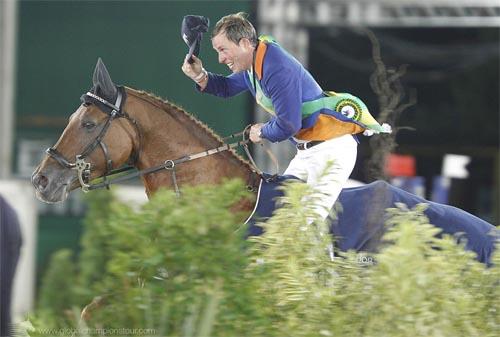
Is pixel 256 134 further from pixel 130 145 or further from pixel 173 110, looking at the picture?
pixel 130 145

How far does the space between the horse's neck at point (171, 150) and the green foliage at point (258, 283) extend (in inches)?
58.3

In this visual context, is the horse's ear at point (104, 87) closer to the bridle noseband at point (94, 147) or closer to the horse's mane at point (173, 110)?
the bridle noseband at point (94, 147)

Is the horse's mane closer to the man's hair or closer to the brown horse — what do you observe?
the brown horse

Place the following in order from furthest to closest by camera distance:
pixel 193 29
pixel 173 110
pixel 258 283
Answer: pixel 193 29
pixel 173 110
pixel 258 283

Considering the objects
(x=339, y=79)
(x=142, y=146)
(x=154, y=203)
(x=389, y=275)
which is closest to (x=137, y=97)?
(x=142, y=146)

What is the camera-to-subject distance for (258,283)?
4.25m

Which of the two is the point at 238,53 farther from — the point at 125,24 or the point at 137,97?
the point at 125,24

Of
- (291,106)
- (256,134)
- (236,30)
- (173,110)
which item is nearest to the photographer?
(291,106)

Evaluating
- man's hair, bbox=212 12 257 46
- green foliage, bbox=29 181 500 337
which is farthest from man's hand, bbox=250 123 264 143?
green foliage, bbox=29 181 500 337

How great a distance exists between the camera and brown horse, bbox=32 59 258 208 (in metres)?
5.77

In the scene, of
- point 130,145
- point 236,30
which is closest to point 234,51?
point 236,30

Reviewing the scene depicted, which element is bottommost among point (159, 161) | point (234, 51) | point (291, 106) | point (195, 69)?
point (159, 161)

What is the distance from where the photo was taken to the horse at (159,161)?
573 centimetres

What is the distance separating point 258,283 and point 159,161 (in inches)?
70.7
